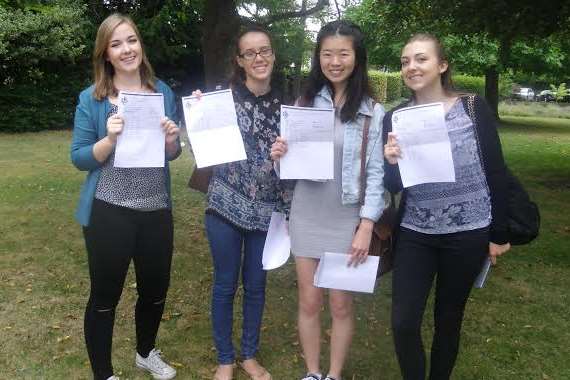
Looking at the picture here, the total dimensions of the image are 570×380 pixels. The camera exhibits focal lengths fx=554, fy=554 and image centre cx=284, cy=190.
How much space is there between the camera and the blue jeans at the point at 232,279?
310 cm

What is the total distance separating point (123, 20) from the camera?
110 inches

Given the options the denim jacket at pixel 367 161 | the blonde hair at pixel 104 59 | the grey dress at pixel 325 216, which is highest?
the blonde hair at pixel 104 59

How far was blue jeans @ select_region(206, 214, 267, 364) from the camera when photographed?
3.10 meters

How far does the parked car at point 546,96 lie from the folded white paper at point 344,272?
149ft

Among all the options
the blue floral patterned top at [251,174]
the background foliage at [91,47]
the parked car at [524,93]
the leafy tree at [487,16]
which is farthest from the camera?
the parked car at [524,93]

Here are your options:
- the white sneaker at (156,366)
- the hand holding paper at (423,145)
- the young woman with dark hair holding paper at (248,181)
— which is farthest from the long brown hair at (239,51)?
the white sneaker at (156,366)

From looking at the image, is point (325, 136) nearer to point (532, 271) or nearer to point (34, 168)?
point (532, 271)

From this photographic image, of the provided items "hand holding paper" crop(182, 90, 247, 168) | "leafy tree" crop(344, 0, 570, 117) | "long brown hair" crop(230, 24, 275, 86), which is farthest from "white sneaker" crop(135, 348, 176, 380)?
"leafy tree" crop(344, 0, 570, 117)

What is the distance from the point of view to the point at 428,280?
8.98ft

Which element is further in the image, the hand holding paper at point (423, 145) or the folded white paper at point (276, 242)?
the folded white paper at point (276, 242)

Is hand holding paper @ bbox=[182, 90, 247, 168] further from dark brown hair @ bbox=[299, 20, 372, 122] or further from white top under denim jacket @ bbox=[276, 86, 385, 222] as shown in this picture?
white top under denim jacket @ bbox=[276, 86, 385, 222]

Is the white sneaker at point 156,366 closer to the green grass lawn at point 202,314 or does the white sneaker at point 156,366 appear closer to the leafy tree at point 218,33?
the green grass lawn at point 202,314

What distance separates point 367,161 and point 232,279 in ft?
3.49

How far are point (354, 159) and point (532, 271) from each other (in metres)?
3.70
